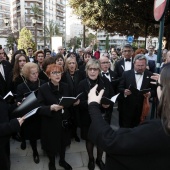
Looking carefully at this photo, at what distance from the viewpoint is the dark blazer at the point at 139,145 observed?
1.24 meters

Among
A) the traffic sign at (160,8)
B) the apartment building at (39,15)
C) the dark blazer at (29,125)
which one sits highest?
the apartment building at (39,15)

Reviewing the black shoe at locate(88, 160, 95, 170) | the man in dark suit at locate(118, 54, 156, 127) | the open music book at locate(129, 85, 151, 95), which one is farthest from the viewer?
the man in dark suit at locate(118, 54, 156, 127)

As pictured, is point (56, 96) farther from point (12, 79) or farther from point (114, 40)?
point (114, 40)

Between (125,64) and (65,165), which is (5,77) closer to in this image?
(65,165)

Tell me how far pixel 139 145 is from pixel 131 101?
3.17 m

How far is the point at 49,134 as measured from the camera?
339 cm

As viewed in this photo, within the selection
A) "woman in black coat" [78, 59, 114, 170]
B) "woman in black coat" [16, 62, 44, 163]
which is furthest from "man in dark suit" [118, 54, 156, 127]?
"woman in black coat" [16, 62, 44, 163]

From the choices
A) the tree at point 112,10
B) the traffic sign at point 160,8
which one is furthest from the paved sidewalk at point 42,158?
the tree at point 112,10

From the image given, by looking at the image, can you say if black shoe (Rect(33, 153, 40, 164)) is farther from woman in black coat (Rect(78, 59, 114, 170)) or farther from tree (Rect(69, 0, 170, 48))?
tree (Rect(69, 0, 170, 48))

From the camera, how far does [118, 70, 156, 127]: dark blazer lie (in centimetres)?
430

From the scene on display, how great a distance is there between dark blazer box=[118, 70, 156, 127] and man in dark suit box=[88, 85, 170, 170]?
9.74 feet

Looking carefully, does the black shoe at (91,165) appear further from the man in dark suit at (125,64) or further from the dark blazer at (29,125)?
the man in dark suit at (125,64)

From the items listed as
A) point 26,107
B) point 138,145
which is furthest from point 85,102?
point 138,145

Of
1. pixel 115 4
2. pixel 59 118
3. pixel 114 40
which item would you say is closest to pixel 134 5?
pixel 115 4
